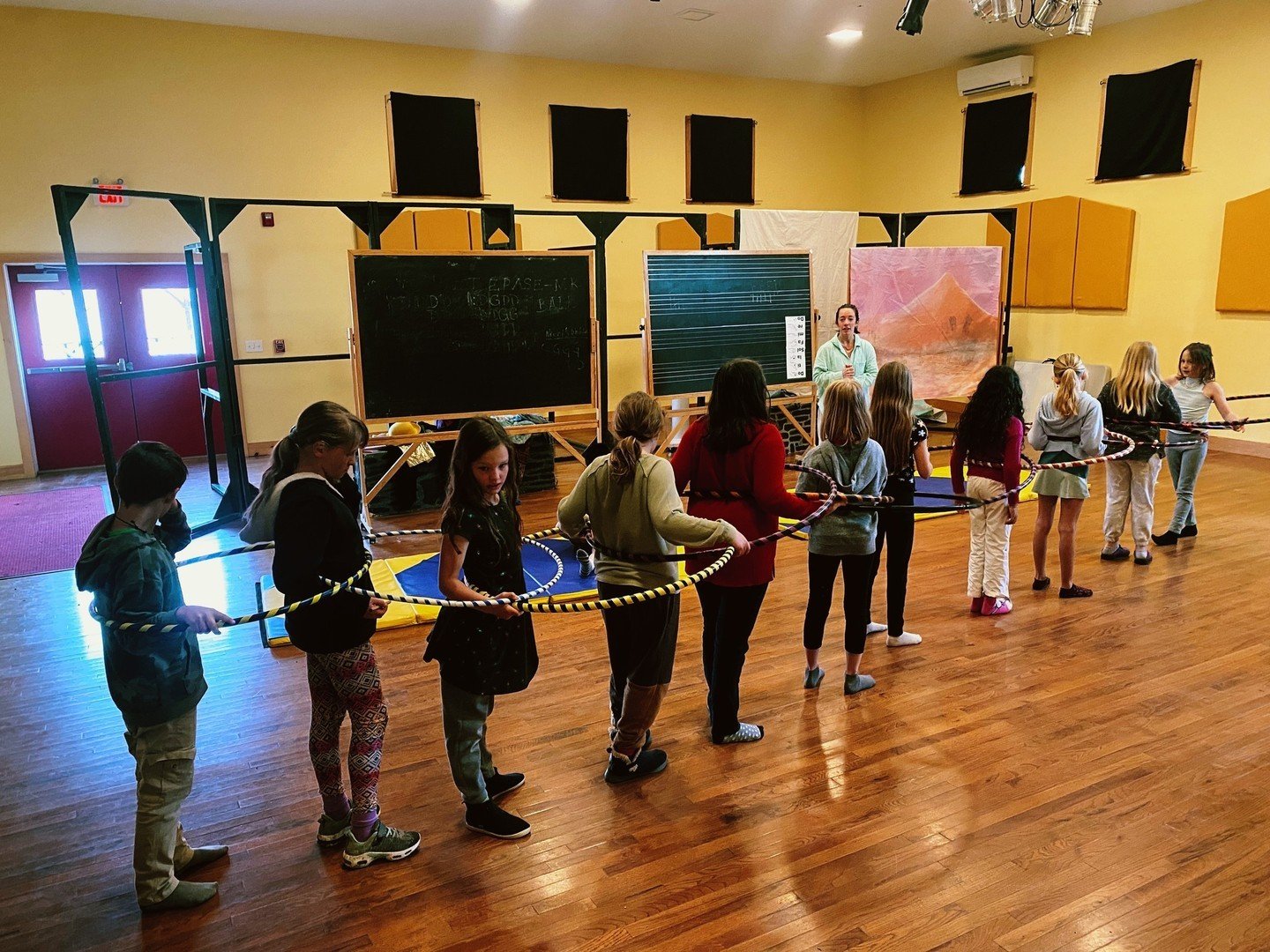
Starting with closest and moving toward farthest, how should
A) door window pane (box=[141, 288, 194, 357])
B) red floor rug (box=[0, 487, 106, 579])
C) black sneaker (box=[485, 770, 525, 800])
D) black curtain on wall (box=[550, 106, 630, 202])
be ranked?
1. black sneaker (box=[485, 770, 525, 800])
2. red floor rug (box=[0, 487, 106, 579])
3. door window pane (box=[141, 288, 194, 357])
4. black curtain on wall (box=[550, 106, 630, 202])

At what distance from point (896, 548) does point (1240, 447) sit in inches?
294

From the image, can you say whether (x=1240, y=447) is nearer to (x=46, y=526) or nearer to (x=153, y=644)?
(x=153, y=644)

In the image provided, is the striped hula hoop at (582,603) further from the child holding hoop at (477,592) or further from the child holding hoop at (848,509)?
the child holding hoop at (848,509)

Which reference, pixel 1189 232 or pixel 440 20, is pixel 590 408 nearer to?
pixel 440 20

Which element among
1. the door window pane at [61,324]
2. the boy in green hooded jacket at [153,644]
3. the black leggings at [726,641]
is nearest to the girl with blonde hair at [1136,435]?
the black leggings at [726,641]

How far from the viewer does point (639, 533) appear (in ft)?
10.0

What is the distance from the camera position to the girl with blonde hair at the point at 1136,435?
5.57m

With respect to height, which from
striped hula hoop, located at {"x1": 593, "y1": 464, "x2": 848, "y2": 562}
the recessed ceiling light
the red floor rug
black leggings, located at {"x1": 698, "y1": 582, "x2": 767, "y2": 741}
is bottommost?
the red floor rug

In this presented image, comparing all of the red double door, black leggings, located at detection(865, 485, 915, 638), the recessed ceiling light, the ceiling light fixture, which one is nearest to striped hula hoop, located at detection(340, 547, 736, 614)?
black leggings, located at detection(865, 485, 915, 638)

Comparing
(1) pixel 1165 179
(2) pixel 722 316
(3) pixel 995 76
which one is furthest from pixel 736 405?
(3) pixel 995 76

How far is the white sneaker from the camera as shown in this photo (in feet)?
15.6

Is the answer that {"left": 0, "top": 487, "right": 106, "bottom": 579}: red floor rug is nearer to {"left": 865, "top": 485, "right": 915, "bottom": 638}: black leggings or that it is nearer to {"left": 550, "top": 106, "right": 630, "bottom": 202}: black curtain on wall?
{"left": 865, "top": 485, "right": 915, "bottom": 638}: black leggings

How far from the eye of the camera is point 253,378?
10211 mm

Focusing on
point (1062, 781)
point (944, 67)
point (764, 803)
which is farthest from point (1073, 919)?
point (944, 67)
